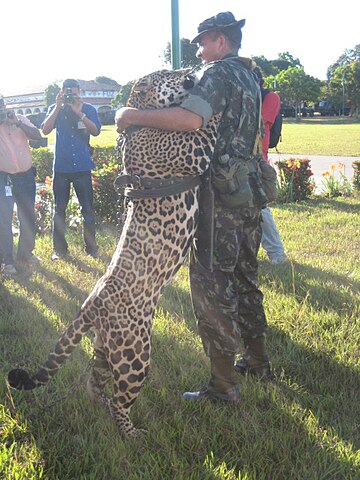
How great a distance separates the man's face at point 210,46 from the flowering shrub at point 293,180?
6.51 meters

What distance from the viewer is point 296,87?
7250 centimetres

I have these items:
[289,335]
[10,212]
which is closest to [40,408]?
[289,335]

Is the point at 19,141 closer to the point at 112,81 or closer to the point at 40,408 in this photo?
the point at 40,408

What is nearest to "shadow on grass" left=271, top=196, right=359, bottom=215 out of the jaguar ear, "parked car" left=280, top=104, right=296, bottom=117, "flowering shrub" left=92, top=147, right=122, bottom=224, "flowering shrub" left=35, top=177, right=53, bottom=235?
"flowering shrub" left=92, top=147, right=122, bottom=224

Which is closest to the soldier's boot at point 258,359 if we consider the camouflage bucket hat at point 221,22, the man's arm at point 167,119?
the man's arm at point 167,119

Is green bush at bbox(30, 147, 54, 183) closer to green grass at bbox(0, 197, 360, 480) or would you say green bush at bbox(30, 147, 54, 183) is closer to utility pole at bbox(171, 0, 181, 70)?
green grass at bbox(0, 197, 360, 480)

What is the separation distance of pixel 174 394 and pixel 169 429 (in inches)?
14.1

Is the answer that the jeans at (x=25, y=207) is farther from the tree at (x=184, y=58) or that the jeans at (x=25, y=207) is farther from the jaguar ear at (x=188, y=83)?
the jaguar ear at (x=188, y=83)

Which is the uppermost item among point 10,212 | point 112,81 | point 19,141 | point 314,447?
point 112,81

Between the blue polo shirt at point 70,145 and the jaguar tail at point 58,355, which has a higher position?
the blue polo shirt at point 70,145

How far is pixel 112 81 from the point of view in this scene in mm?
103188

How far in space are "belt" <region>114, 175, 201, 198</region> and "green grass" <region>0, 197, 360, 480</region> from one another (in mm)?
1284

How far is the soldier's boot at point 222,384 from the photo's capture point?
2854 mm

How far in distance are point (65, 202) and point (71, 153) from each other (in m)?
0.64
